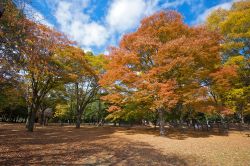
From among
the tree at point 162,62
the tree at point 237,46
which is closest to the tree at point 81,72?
the tree at point 162,62

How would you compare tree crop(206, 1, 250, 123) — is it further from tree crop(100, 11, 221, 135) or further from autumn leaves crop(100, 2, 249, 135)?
tree crop(100, 11, 221, 135)

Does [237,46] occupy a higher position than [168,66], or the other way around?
[237,46]

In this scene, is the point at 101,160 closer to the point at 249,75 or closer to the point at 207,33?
the point at 207,33

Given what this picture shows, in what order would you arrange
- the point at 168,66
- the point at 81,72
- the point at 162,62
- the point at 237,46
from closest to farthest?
the point at 168,66 < the point at 162,62 < the point at 237,46 < the point at 81,72

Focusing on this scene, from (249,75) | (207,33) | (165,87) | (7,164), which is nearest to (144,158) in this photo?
(7,164)

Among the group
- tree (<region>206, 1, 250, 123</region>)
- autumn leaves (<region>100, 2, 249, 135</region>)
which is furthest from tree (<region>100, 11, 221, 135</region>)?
tree (<region>206, 1, 250, 123</region>)

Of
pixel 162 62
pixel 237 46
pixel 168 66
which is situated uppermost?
pixel 237 46

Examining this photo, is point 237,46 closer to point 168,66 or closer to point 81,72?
point 168,66

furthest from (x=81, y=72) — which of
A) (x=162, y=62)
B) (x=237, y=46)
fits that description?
(x=237, y=46)

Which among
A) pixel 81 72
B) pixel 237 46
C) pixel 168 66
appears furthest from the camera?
pixel 81 72

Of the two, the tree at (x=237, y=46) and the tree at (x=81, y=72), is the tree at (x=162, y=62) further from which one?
the tree at (x=81, y=72)

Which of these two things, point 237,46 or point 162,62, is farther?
point 237,46

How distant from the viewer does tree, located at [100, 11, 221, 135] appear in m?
16.6

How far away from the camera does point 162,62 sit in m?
17.1
